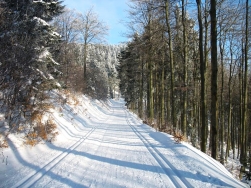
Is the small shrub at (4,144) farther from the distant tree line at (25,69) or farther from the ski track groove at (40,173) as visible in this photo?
the ski track groove at (40,173)

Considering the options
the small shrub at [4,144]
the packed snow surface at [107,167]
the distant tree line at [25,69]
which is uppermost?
the distant tree line at [25,69]

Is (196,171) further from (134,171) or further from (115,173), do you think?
(115,173)

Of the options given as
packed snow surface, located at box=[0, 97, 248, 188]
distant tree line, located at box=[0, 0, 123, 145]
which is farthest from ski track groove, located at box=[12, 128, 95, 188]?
distant tree line, located at box=[0, 0, 123, 145]

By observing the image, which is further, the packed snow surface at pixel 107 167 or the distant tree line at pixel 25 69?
Result: the distant tree line at pixel 25 69

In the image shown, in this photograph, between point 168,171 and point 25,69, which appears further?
point 25,69

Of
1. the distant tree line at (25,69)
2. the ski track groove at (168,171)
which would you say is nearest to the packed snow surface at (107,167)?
the ski track groove at (168,171)

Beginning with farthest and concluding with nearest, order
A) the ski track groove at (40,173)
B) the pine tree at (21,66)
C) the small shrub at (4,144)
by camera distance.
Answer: the pine tree at (21,66) < the small shrub at (4,144) < the ski track groove at (40,173)

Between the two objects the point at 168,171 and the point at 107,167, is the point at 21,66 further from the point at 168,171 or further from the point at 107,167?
the point at 168,171

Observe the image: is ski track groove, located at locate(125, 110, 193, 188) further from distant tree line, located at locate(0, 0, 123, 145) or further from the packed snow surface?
distant tree line, located at locate(0, 0, 123, 145)

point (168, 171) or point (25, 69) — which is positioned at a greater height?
point (25, 69)

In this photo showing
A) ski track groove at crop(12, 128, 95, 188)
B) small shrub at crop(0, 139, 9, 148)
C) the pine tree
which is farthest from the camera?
the pine tree

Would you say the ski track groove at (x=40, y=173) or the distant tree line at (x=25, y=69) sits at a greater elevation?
the distant tree line at (x=25, y=69)

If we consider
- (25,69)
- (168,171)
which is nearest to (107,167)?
(168,171)

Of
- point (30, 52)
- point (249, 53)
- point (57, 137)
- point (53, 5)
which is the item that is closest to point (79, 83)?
point (53, 5)
